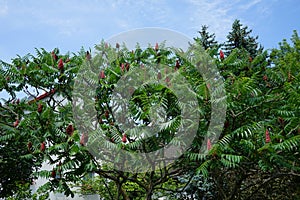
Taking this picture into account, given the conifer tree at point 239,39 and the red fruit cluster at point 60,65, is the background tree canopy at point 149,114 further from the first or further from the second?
the conifer tree at point 239,39

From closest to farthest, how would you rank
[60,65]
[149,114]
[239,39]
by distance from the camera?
[149,114] < [60,65] < [239,39]

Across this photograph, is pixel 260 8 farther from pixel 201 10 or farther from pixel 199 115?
pixel 199 115

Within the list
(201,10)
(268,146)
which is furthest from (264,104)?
(201,10)

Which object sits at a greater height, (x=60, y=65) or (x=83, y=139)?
(x=60, y=65)

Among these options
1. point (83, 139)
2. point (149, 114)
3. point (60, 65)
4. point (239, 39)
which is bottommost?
point (83, 139)

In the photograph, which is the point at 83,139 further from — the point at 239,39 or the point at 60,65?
the point at 239,39

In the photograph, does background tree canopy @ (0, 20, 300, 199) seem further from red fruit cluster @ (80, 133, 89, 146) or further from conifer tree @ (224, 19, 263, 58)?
conifer tree @ (224, 19, 263, 58)

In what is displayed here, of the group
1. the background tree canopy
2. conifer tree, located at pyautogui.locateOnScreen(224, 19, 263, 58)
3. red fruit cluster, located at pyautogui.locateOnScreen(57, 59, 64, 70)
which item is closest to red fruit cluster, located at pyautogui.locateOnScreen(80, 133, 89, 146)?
the background tree canopy

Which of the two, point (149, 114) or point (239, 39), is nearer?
point (149, 114)

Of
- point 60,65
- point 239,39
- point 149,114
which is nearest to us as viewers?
point 149,114

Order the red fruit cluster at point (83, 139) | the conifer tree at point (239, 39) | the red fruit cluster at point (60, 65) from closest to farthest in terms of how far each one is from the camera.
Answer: the red fruit cluster at point (83, 139)
the red fruit cluster at point (60, 65)
the conifer tree at point (239, 39)

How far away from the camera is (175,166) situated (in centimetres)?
591

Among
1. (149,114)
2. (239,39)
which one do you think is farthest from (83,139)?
(239,39)

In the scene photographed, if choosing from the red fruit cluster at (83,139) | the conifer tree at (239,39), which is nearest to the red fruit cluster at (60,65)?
the red fruit cluster at (83,139)
